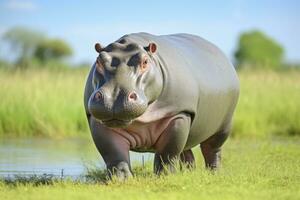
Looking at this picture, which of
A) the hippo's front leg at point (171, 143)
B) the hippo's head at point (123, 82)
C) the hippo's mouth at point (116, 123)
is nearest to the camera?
the hippo's head at point (123, 82)

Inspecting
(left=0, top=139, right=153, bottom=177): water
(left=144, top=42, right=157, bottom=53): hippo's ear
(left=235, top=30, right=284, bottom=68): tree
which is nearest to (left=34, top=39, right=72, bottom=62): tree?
(left=235, top=30, right=284, bottom=68): tree

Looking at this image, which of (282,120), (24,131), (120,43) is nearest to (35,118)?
(24,131)

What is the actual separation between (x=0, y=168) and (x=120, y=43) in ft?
8.24

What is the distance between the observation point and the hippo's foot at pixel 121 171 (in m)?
6.66

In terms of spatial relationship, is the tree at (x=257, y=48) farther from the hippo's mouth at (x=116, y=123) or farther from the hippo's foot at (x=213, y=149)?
the hippo's mouth at (x=116, y=123)

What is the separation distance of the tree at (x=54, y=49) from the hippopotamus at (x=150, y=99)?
184 ft

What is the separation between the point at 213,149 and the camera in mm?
8711

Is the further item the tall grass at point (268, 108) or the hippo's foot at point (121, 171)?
the tall grass at point (268, 108)

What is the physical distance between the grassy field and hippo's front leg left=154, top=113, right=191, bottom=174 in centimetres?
→ 644

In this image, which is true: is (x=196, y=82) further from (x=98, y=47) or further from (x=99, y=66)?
(x=99, y=66)

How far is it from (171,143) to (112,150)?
0.51m

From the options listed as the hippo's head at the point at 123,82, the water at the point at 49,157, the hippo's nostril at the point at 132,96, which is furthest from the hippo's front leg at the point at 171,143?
the water at the point at 49,157

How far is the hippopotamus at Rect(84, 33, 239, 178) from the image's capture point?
6312mm

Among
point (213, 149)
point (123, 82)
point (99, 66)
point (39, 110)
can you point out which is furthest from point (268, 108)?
point (123, 82)
